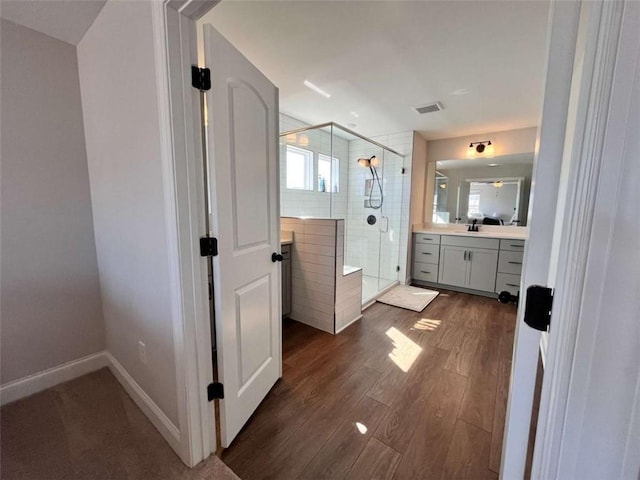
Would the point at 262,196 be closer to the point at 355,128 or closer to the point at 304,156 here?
→ the point at 304,156

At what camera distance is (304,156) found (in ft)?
12.0

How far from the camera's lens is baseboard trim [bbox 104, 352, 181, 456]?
1.35m

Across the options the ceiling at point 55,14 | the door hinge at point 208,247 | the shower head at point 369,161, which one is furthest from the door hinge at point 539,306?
the shower head at point 369,161

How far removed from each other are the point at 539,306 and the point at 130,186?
174 cm

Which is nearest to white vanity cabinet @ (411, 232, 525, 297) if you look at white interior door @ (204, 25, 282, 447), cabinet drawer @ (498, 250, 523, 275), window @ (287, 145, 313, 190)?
cabinet drawer @ (498, 250, 523, 275)

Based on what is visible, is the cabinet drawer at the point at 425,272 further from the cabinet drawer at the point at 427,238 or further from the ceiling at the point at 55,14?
the ceiling at the point at 55,14

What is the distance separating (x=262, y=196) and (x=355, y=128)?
276cm

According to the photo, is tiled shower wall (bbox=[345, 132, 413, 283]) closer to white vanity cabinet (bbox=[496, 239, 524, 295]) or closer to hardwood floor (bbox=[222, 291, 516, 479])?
white vanity cabinet (bbox=[496, 239, 524, 295])

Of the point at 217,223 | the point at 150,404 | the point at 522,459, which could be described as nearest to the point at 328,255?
the point at 217,223

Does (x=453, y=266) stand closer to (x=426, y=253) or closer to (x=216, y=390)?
(x=426, y=253)

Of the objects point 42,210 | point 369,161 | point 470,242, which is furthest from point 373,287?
point 42,210

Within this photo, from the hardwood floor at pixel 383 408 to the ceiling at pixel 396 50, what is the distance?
2039 mm

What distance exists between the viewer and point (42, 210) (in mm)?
1733

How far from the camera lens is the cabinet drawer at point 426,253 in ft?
13.2
